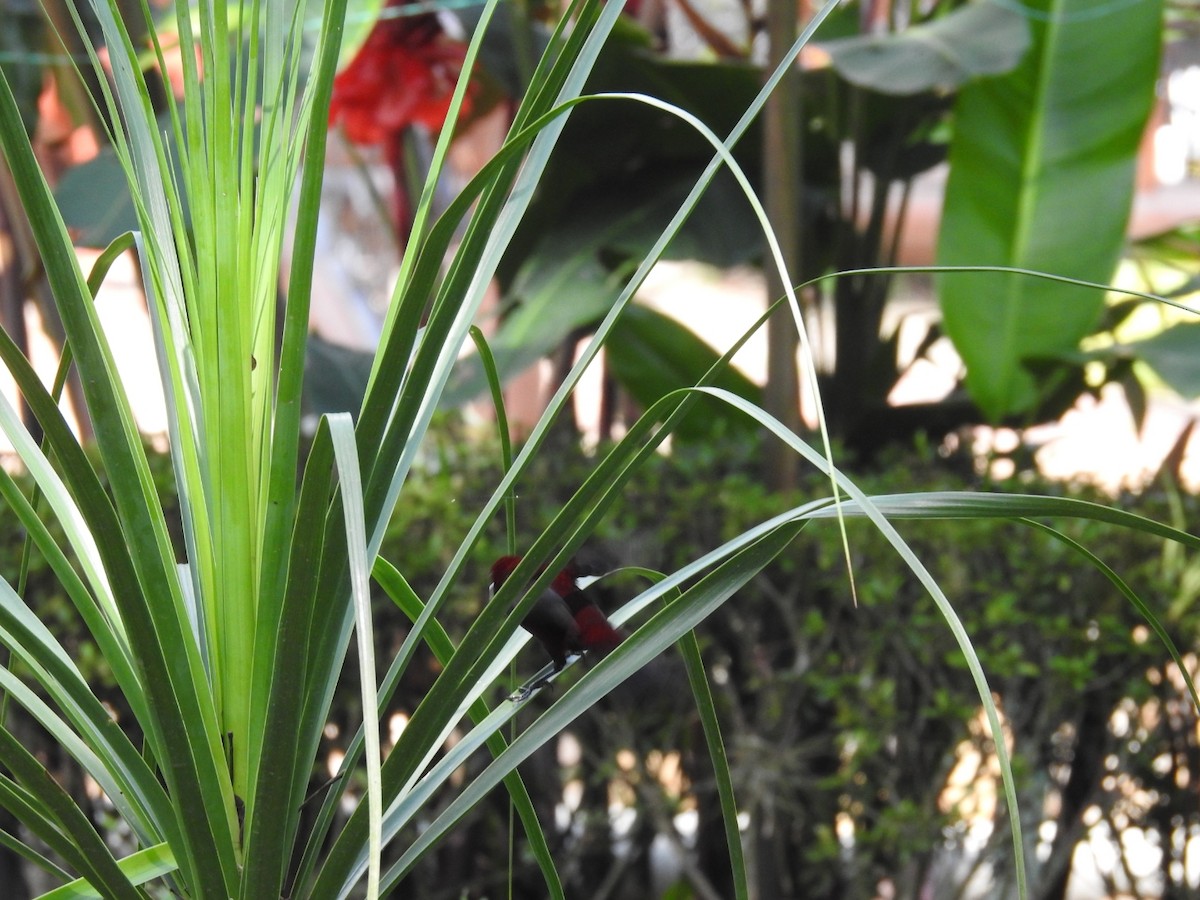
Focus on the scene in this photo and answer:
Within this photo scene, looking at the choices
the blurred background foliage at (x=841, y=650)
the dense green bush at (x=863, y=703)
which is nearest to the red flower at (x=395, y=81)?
the blurred background foliage at (x=841, y=650)

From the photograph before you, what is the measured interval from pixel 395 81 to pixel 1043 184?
0.91 m

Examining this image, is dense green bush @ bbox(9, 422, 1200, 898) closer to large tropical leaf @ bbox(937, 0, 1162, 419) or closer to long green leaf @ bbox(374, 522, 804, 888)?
large tropical leaf @ bbox(937, 0, 1162, 419)

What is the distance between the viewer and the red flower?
1.53 metres

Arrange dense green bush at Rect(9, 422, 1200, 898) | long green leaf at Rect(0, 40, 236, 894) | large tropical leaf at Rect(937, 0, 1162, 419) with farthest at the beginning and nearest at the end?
large tropical leaf at Rect(937, 0, 1162, 419) → dense green bush at Rect(9, 422, 1200, 898) → long green leaf at Rect(0, 40, 236, 894)

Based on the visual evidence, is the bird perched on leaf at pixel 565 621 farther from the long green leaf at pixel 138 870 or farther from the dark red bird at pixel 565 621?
the long green leaf at pixel 138 870

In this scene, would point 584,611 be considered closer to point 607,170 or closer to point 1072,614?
point 1072,614

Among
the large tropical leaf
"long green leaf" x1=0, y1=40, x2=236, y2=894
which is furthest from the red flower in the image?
"long green leaf" x1=0, y1=40, x2=236, y2=894

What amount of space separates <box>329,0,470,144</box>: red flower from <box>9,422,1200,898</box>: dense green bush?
53 centimetres

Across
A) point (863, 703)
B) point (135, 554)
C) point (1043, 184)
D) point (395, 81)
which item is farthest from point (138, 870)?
point (1043, 184)

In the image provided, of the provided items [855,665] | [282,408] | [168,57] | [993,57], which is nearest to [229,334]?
[282,408]

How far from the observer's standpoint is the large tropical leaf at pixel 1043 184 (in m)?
1.48

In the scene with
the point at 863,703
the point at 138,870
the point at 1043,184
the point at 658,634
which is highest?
the point at 1043,184

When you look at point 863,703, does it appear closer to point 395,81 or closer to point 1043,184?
point 1043,184

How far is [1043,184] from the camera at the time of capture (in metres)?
1.53
